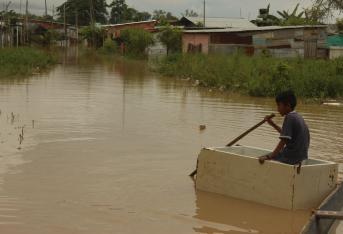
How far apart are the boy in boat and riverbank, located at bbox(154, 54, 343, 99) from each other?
11.7 m

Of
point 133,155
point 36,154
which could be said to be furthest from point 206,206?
point 36,154

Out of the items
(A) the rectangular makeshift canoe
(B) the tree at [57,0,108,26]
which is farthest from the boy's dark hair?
(B) the tree at [57,0,108,26]

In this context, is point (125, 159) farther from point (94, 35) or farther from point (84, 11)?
point (84, 11)

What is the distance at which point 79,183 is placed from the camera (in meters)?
7.46

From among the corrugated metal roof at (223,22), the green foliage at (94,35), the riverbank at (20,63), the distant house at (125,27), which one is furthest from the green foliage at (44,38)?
the riverbank at (20,63)

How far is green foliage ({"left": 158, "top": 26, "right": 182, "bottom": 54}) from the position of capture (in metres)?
39.2

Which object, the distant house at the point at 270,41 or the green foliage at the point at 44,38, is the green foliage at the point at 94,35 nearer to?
the green foliage at the point at 44,38

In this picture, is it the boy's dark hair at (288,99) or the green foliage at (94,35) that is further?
the green foliage at (94,35)

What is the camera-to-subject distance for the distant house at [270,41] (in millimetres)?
28297

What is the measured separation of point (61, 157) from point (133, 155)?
3.57 ft

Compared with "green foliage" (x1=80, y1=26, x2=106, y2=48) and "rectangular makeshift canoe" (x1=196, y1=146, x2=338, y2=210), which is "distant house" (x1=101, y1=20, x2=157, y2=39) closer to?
"green foliage" (x1=80, y1=26, x2=106, y2=48)

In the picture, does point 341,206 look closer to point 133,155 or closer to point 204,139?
point 133,155

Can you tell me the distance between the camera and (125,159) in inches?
353

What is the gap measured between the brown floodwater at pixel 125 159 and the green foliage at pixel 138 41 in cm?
2687
